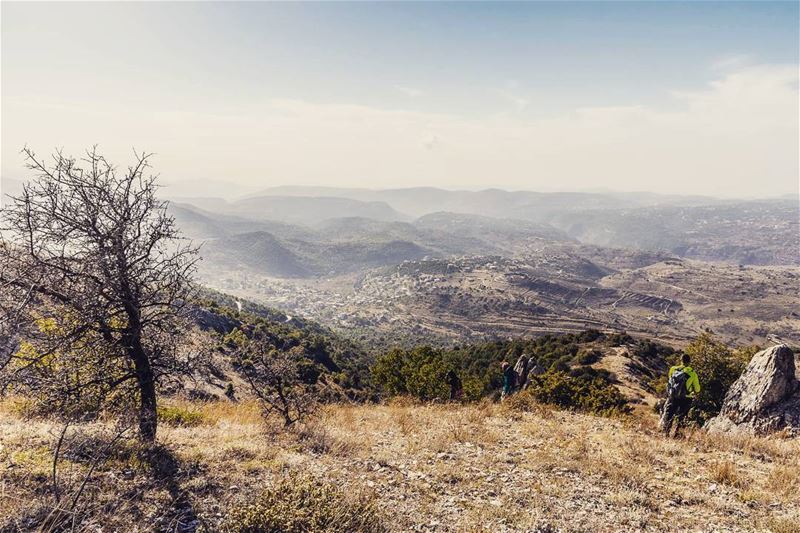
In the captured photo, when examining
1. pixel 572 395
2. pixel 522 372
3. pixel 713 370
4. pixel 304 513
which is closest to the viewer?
pixel 304 513

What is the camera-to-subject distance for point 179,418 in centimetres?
1204

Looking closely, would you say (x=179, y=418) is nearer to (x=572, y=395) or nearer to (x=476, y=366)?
(x=572, y=395)

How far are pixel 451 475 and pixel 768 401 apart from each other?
1170 centimetres

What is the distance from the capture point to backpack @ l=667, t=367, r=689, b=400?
1254 cm

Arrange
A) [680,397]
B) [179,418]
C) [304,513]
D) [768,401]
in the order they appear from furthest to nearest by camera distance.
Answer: [768,401] → [680,397] → [179,418] → [304,513]

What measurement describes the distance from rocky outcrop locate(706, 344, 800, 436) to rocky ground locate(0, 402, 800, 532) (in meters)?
1.45

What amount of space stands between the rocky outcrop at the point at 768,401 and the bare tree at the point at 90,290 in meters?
17.2

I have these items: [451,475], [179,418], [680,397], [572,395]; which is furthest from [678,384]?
[179,418]

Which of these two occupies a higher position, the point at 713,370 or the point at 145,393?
the point at 145,393

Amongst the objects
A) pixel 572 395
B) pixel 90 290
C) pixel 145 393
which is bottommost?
pixel 572 395

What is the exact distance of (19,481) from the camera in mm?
6703

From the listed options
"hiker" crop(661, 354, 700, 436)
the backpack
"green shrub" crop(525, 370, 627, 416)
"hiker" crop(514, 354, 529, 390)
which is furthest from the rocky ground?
"hiker" crop(514, 354, 529, 390)

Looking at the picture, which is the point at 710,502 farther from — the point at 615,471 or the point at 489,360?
the point at 489,360

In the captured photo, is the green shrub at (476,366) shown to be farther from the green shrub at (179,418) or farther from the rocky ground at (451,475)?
the green shrub at (179,418)
